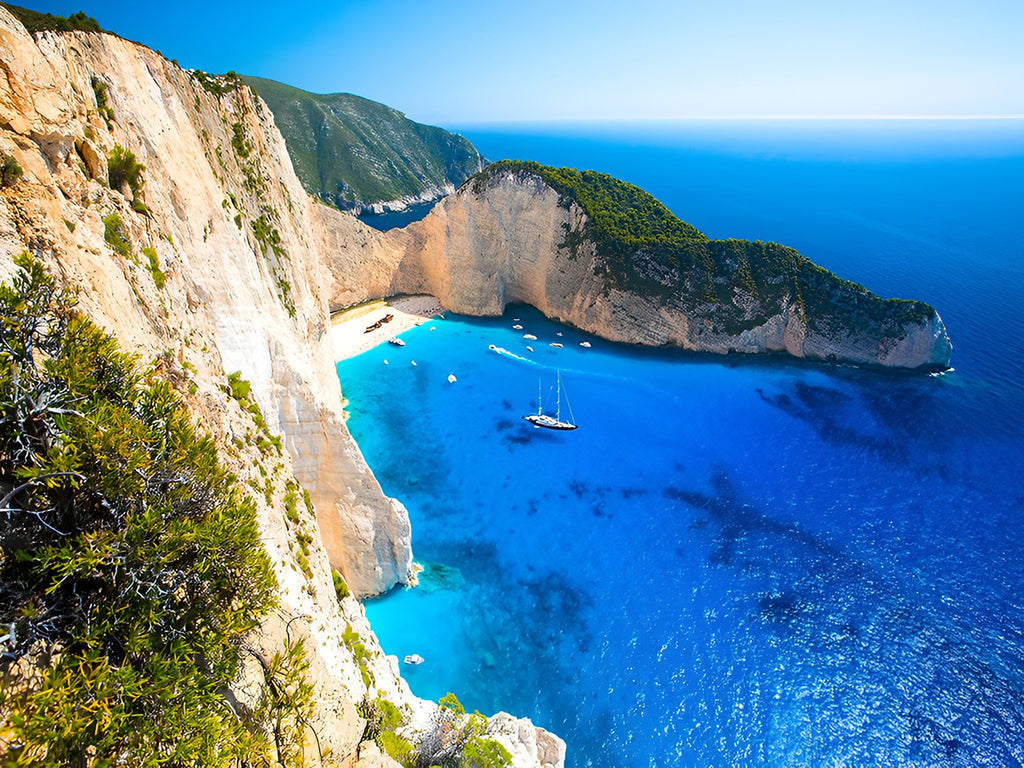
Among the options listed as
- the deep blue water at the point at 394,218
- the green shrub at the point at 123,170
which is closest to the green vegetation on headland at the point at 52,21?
the green shrub at the point at 123,170

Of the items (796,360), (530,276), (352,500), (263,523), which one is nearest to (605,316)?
(530,276)

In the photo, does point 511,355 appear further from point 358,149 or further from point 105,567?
point 358,149

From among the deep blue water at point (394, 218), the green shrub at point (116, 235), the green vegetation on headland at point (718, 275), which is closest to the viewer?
the green shrub at point (116, 235)

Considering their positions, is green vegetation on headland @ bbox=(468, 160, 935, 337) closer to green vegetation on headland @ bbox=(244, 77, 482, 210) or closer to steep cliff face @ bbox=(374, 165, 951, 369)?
steep cliff face @ bbox=(374, 165, 951, 369)

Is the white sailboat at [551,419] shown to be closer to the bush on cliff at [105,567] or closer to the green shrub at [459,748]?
the green shrub at [459,748]

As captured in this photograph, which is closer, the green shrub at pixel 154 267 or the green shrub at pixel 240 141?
the green shrub at pixel 154 267
